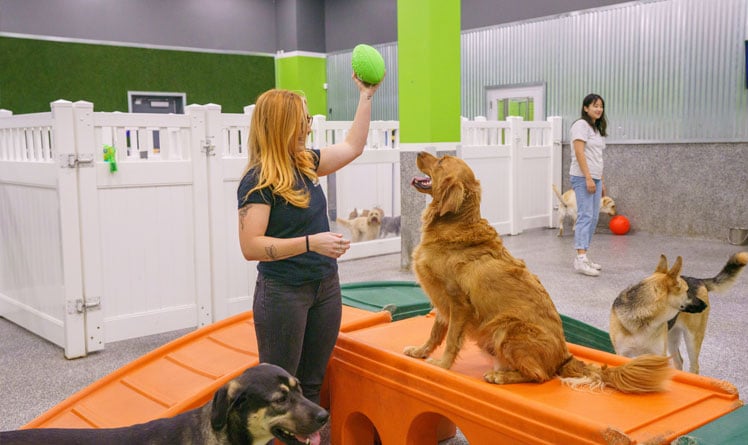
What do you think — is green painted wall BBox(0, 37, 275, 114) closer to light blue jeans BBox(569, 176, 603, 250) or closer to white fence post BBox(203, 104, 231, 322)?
white fence post BBox(203, 104, 231, 322)

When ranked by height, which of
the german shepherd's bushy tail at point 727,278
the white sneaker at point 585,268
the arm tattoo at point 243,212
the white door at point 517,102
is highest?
the white door at point 517,102

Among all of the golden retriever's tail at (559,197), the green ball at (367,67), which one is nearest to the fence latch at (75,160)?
the green ball at (367,67)

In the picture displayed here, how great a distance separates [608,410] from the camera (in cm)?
219

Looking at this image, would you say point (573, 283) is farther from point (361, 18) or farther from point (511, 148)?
point (361, 18)

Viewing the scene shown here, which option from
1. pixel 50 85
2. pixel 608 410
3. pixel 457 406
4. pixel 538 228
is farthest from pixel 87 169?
pixel 50 85

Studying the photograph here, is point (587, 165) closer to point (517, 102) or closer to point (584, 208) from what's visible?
point (584, 208)

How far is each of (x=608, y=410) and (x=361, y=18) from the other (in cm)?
1370

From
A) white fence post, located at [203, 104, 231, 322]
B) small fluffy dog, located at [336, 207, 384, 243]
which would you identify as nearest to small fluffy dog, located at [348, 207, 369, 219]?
small fluffy dog, located at [336, 207, 384, 243]

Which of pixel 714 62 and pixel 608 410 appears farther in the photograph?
pixel 714 62

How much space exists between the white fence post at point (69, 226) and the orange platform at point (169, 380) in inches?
48.4

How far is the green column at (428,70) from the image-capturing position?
646 centimetres

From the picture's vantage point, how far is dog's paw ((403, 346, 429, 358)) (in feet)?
9.07

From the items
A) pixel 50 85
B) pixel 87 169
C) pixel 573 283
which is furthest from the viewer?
pixel 50 85

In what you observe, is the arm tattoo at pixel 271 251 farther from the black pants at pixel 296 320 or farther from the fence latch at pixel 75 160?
the fence latch at pixel 75 160
